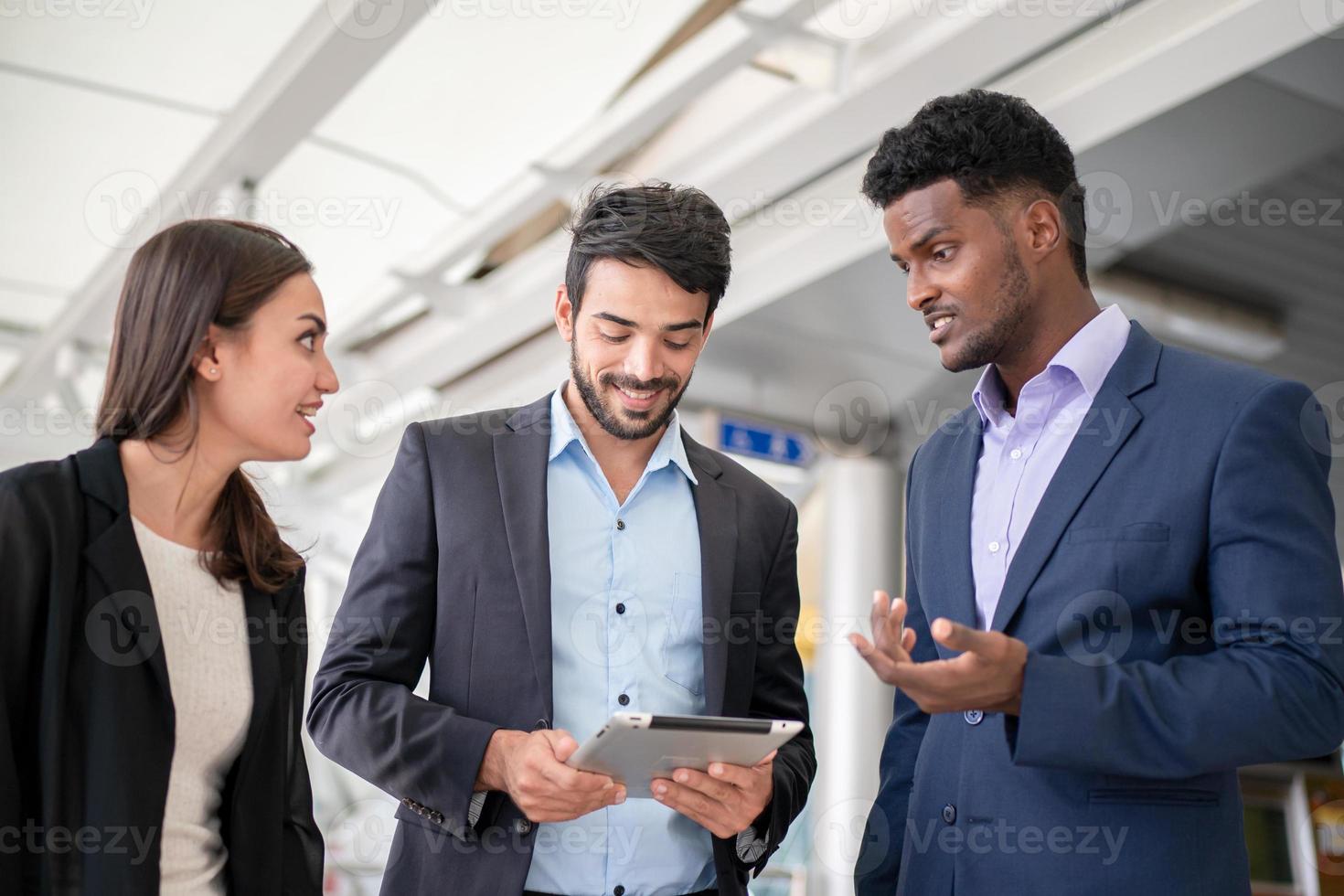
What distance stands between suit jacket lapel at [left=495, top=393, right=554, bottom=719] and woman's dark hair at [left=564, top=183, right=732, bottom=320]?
283 millimetres

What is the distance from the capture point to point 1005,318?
84.7 inches

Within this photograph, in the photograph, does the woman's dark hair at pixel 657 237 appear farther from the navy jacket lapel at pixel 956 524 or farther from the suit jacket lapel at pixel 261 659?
the suit jacket lapel at pixel 261 659

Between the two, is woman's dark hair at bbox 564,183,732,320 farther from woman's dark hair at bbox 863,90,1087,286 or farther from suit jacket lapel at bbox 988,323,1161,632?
suit jacket lapel at bbox 988,323,1161,632

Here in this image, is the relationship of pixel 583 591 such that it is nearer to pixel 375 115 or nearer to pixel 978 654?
pixel 978 654

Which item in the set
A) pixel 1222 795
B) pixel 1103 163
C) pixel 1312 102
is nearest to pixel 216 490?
pixel 1222 795

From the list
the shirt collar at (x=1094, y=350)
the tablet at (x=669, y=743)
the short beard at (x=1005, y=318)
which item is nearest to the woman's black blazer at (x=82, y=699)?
the tablet at (x=669, y=743)

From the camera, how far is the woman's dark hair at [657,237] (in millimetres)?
2371

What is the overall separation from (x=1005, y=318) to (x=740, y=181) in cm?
321

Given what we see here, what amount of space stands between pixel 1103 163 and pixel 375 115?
10.7 ft

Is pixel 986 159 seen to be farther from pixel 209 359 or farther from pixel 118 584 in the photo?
pixel 118 584

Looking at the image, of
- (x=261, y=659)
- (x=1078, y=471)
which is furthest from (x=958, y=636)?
(x=261, y=659)

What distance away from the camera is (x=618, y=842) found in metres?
2.17

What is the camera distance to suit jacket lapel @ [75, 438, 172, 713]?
1937 millimetres

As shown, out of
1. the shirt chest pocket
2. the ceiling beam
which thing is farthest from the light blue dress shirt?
the ceiling beam
